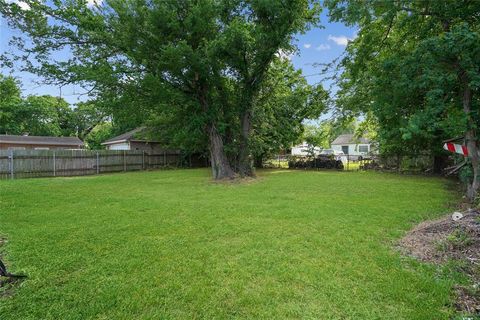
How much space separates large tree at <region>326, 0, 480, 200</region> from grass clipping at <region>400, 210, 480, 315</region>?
2.47 metres

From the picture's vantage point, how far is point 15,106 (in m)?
25.0

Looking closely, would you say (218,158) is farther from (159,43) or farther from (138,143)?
(138,143)

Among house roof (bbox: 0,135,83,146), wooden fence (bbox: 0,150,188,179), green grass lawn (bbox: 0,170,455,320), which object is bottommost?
green grass lawn (bbox: 0,170,455,320)

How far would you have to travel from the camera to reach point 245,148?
40.6 feet

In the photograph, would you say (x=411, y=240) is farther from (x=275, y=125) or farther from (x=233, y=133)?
(x=275, y=125)

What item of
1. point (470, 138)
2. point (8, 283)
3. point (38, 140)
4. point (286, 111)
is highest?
point (286, 111)

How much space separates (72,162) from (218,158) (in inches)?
358

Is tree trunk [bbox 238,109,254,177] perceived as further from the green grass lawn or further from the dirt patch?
the dirt patch

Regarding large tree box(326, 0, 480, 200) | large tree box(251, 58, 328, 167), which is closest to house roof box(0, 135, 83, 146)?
large tree box(251, 58, 328, 167)

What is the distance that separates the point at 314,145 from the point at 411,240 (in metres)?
15.9

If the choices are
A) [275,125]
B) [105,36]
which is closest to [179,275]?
[105,36]

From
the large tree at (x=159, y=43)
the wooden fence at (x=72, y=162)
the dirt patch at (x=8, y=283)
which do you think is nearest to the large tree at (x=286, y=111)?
the large tree at (x=159, y=43)

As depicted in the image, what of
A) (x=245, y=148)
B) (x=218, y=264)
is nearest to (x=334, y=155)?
(x=245, y=148)

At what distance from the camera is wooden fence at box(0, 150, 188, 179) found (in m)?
12.8
